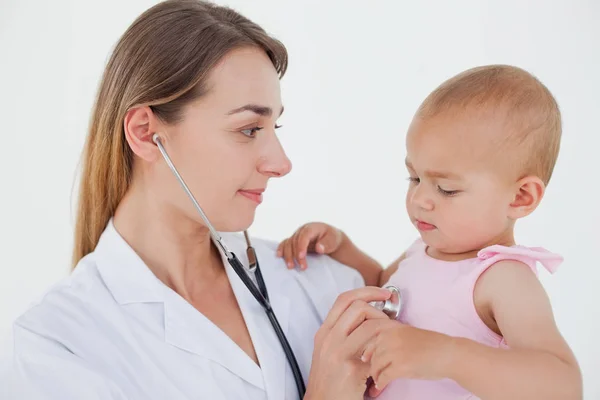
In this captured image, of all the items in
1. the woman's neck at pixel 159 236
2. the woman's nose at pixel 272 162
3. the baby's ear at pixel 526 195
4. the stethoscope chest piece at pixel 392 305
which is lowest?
the stethoscope chest piece at pixel 392 305

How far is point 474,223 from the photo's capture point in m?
1.54

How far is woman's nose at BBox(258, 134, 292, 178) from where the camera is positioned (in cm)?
179

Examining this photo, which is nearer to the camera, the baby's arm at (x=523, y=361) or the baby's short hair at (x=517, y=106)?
the baby's arm at (x=523, y=361)

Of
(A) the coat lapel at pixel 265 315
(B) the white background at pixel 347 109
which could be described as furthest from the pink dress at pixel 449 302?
(B) the white background at pixel 347 109

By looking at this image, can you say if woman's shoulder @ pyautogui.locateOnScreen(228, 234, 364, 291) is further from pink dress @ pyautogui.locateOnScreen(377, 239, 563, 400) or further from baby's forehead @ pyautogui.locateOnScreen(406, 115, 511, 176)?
baby's forehead @ pyautogui.locateOnScreen(406, 115, 511, 176)

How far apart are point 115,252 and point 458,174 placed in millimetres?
830

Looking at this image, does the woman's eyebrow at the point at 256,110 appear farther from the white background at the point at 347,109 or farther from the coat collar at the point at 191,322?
the white background at the point at 347,109

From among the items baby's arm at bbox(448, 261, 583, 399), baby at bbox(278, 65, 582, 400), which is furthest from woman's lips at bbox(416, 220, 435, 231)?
baby's arm at bbox(448, 261, 583, 399)

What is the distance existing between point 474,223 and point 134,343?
76 cm

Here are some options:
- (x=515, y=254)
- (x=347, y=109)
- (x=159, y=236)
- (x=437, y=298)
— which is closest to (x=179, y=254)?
(x=159, y=236)

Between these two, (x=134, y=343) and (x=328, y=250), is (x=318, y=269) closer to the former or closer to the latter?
(x=328, y=250)

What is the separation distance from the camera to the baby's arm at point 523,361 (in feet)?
4.26

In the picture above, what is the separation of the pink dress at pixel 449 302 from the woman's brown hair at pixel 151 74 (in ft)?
2.17

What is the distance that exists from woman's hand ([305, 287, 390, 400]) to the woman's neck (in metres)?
0.41
